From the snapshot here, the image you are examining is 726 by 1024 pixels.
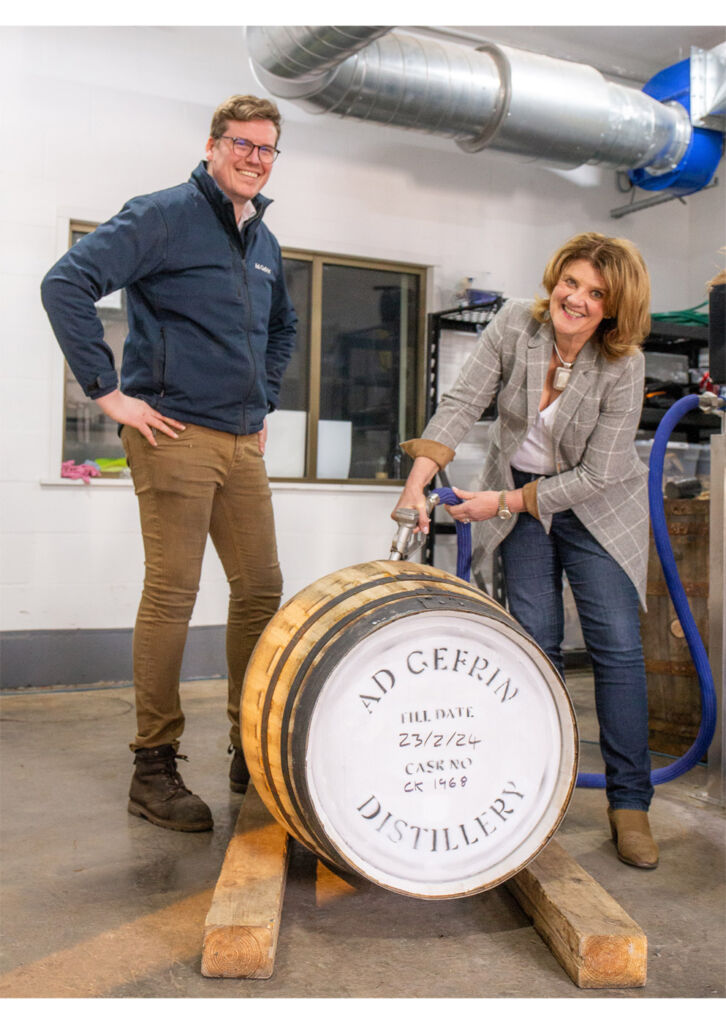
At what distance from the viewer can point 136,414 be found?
2.08 m

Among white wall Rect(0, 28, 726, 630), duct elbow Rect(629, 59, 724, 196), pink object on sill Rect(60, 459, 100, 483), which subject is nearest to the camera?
white wall Rect(0, 28, 726, 630)

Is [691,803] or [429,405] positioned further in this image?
[429,405]

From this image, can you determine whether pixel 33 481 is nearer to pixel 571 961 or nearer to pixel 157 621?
pixel 157 621

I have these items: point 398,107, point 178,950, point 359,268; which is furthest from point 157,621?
point 359,268

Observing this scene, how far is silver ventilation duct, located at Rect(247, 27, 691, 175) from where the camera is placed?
12.2ft

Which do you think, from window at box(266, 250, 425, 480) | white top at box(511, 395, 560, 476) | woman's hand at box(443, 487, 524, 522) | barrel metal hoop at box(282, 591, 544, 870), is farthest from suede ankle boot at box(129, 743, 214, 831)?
window at box(266, 250, 425, 480)

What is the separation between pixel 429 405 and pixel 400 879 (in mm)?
3570

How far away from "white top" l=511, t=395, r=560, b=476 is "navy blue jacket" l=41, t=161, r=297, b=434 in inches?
27.3

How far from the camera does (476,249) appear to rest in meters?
5.09

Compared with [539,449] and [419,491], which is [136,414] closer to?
[419,491]

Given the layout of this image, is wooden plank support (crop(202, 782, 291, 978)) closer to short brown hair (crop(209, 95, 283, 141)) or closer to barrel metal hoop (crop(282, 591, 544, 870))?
barrel metal hoop (crop(282, 591, 544, 870))

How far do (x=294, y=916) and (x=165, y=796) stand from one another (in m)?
0.61

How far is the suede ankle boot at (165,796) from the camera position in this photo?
2.19 metres

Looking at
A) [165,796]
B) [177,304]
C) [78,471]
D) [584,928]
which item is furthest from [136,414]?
[78,471]
